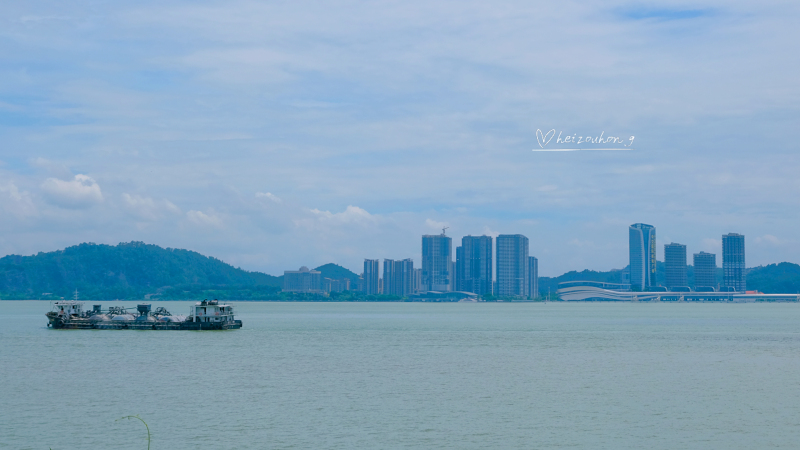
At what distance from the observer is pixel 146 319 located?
129500 mm

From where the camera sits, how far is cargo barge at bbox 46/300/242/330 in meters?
125

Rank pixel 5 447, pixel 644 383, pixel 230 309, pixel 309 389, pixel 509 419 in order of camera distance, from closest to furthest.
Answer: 1. pixel 5 447
2. pixel 509 419
3. pixel 309 389
4. pixel 644 383
5. pixel 230 309

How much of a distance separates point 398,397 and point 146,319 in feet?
281

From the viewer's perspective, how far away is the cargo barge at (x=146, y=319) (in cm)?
12488

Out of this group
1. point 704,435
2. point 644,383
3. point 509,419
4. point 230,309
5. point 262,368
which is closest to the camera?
point 704,435

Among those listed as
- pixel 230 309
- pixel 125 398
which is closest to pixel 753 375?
pixel 125 398

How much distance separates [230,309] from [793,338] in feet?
285

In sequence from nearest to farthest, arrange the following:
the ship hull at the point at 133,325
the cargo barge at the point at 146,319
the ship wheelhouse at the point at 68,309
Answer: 1. the ship hull at the point at 133,325
2. the cargo barge at the point at 146,319
3. the ship wheelhouse at the point at 68,309

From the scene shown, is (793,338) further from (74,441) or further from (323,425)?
(74,441)

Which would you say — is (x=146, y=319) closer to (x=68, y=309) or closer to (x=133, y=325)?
(x=133, y=325)

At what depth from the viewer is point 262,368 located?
71812 mm

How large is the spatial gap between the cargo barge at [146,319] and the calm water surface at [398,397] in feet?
89.1

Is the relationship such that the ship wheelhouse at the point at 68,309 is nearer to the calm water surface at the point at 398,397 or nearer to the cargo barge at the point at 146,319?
the cargo barge at the point at 146,319

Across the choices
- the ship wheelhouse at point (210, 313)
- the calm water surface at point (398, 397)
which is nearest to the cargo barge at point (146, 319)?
the ship wheelhouse at point (210, 313)
